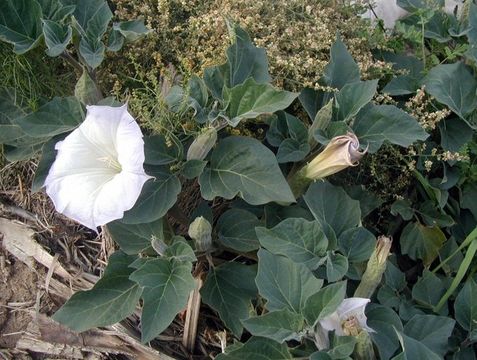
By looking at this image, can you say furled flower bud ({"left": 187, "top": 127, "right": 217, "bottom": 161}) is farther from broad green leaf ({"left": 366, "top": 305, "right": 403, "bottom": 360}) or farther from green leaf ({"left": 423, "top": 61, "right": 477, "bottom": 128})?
green leaf ({"left": 423, "top": 61, "right": 477, "bottom": 128})

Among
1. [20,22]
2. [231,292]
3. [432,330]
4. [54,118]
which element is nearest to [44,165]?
[54,118]

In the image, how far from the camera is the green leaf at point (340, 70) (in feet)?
4.52

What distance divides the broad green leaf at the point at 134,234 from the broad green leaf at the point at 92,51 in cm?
31

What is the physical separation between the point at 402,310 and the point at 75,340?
2.17 feet

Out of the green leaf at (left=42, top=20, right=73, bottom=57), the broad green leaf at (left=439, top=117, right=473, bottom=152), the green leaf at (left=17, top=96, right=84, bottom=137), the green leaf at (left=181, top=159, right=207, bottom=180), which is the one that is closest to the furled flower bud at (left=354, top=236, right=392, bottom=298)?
the green leaf at (left=181, top=159, right=207, bottom=180)

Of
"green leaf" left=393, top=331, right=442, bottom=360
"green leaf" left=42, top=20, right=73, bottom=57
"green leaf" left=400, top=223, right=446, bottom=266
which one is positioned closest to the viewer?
"green leaf" left=393, top=331, right=442, bottom=360

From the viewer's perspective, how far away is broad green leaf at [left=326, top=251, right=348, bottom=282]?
112 centimetres

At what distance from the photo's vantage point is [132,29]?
134 cm

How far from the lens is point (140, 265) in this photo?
45.8 inches

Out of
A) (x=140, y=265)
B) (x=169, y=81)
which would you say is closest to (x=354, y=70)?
(x=169, y=81)

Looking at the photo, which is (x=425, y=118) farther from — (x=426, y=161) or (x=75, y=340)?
(x=75, y=340)

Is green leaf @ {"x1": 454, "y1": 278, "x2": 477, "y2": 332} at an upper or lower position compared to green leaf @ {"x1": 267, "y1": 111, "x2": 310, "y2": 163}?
lower

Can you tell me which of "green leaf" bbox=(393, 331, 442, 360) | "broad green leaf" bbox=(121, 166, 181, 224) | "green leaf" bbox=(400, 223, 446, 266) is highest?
"broad green leaf" bbox=(121, 166, 181, 224)

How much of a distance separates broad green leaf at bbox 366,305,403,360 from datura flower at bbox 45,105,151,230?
50 cm
